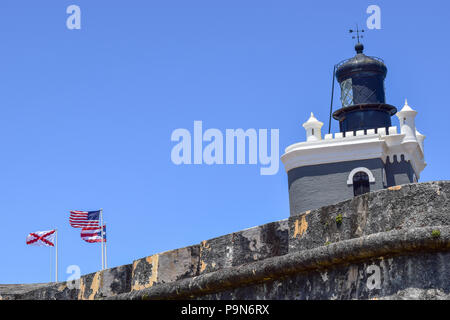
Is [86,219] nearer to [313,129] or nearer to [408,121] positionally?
[313,129]

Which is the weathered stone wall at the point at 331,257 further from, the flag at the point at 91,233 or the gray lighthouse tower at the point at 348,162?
the gray lighthouse tower at the point at 348,162

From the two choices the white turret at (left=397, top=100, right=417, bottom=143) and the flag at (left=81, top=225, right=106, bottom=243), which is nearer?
the flag at (left=81, top=225, right=106, bottom=243)

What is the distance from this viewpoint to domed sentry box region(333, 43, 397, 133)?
40.2 meters

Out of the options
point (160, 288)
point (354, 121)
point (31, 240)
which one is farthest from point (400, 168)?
point (160, 288)

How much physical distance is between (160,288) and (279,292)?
1.41 m

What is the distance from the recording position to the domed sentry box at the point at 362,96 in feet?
132

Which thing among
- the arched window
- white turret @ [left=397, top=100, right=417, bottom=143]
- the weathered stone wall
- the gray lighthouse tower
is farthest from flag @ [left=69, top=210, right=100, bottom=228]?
the weathered stone wall

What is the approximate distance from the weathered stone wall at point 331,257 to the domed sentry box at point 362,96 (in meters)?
32.8

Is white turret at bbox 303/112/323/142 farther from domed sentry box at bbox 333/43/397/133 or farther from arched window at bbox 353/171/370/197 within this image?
domed sentry box at bbox 333/43/397/133

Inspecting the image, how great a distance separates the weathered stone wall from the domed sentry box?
32.8m

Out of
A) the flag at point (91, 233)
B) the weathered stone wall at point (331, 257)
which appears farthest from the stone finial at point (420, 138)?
the weathered stone wall at point (331, 257)
